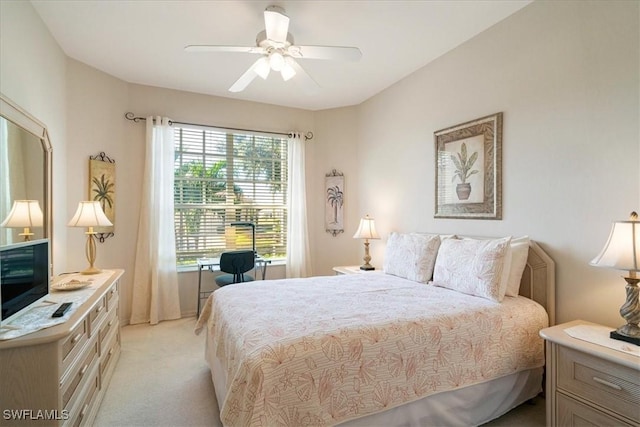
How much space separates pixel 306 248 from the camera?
4.62 meters

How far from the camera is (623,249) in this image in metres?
1.63

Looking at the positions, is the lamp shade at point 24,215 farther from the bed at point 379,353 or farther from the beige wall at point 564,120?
the beige wall at point 564,120

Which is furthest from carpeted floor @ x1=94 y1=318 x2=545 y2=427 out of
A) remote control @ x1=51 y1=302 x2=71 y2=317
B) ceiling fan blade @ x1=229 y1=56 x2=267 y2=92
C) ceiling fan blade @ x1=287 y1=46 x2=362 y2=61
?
ceiling fan blade @ x1=287 y1=46 x2=362 y2=61

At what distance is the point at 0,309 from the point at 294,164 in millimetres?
3507

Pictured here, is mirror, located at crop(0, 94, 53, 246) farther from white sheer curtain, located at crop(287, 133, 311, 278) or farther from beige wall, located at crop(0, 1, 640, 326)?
Answer: white sheer curtain, located at crop(287, 133, 311, 278)

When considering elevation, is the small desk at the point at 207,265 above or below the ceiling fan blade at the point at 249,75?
below

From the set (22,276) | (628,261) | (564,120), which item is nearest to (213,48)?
(22,276)

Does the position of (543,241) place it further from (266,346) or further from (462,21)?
(266,346)

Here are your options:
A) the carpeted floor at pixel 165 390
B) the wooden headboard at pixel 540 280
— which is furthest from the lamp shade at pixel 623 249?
the carpeted floor at pixel 165 390

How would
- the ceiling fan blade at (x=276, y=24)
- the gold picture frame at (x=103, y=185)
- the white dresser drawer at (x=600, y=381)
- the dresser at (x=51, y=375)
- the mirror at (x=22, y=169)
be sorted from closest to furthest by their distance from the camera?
the dresser at (x=51, y=375) → the white dresser drawer at (x=600, y=381) → the mirror at (x=22, y=169) → the ceiling fan blade at (x=276, y=24) → the gold picture frame at (x=103, y=185)

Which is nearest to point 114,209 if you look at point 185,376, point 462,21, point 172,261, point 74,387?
point 172,261

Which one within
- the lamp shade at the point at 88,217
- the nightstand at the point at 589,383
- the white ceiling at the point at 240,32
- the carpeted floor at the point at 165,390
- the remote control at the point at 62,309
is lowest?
the carpeted floor at the point at 165,390

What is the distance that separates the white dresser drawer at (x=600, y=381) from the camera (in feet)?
4.85

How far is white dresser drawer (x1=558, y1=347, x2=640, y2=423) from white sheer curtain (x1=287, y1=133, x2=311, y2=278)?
3245mm
